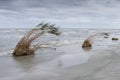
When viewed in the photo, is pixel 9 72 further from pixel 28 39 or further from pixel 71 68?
pixel 28 39

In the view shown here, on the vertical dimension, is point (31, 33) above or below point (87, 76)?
above

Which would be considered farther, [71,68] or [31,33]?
[31,33]

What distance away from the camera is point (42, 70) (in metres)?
10.2

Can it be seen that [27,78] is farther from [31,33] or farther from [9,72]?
[31,33]

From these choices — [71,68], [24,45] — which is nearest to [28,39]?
[24,45]

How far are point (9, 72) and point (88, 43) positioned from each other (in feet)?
40.0

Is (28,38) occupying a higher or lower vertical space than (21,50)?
higher

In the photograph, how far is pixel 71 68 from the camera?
1058 centimetres

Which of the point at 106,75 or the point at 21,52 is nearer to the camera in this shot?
the point at 106,75

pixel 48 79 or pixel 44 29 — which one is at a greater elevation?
pixel 44 29

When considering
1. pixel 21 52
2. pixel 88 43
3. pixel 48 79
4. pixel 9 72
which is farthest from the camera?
pixel 88 43

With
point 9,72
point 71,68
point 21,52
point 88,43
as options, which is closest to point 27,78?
point 9,72

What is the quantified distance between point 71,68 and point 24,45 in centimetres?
534

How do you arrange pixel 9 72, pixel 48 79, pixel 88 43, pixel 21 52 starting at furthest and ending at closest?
pixel 88 43 < pixel 21 52 < pixel 9 72 < pixel 48 79
